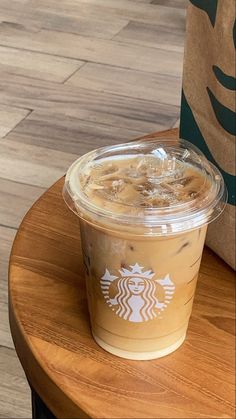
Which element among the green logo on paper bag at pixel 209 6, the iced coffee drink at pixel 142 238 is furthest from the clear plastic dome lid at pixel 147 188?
the green logo on paper bag at pixel 209 6

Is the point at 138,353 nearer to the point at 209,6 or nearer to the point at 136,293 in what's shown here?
the point at 136,293

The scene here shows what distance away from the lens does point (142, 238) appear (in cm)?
52

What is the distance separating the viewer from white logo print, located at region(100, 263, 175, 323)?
21.4 inches

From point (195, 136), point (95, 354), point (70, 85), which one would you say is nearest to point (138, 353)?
point (95, 354)

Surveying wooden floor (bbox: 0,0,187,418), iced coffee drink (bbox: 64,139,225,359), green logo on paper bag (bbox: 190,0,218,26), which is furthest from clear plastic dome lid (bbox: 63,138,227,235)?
wooden floor (bbox: 0,0,187,418)

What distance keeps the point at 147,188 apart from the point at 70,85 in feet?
5.90

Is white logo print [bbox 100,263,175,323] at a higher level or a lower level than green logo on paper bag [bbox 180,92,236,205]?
lower

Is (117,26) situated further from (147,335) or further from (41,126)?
(147,335)

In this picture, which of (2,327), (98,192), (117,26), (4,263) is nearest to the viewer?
(98,192)

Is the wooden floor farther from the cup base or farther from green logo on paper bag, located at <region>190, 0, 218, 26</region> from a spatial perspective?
green logo on paper bag, located at <region>190, 0, 218, 26</region>

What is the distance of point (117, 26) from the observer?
2771mm

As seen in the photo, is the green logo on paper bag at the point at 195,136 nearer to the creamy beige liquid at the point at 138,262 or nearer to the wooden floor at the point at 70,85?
the creamy beige liquid at the point at 138,262

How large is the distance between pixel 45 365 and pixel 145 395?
80mm

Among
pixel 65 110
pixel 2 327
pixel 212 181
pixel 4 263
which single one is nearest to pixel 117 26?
pixel 65 110
